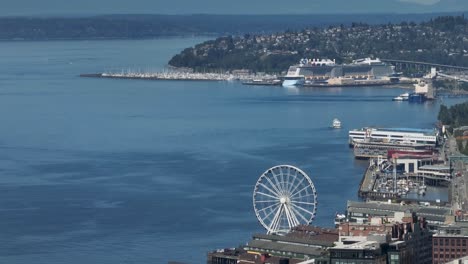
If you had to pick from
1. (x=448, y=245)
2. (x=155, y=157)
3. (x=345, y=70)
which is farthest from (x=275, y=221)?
(x=345, y=70)

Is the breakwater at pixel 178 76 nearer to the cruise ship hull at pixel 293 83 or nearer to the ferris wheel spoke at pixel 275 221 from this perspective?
the cruise ship hull at pixel 293 83

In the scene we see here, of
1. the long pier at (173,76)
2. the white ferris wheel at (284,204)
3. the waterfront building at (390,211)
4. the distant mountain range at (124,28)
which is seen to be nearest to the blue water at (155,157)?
the white ferris wheel at (284,204)

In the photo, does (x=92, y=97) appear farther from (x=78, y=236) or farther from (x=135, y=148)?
(x=78, y=236)

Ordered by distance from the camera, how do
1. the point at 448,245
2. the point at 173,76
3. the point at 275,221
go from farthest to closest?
the point at 173,76, the point at 275,221, the point at 448,245

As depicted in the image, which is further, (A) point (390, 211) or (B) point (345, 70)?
(B) point (345, 70)

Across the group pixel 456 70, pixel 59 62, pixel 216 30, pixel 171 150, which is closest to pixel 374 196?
pixel 171 150

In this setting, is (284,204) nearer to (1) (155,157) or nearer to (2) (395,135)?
(1) (155,157)
